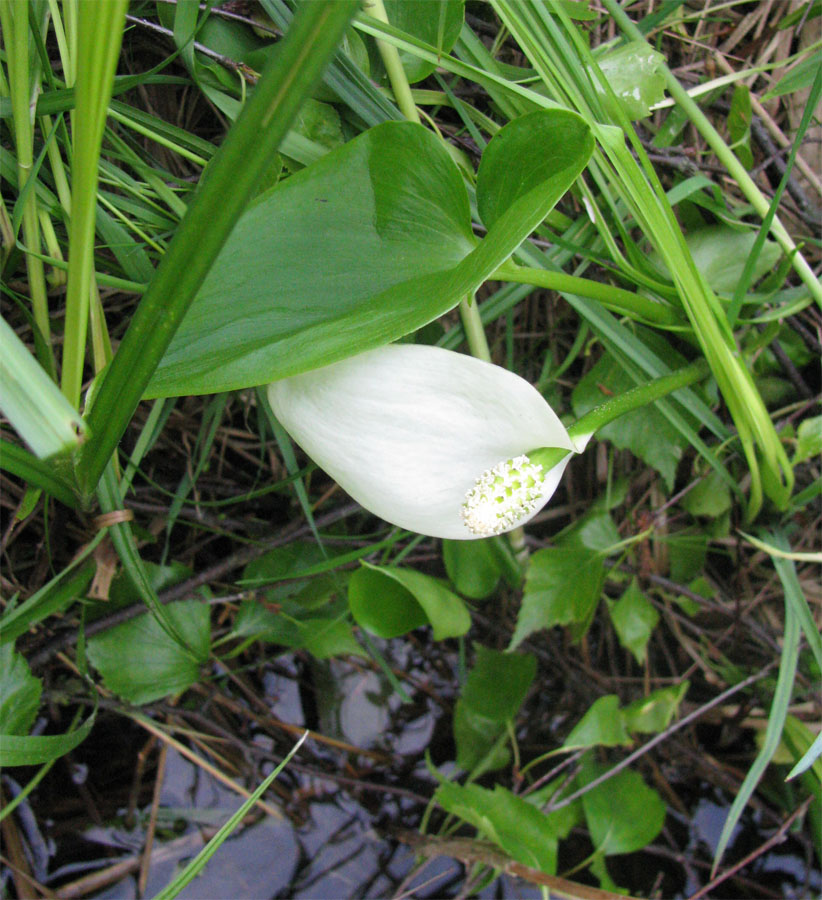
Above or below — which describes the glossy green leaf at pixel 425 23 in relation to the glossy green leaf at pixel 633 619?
above

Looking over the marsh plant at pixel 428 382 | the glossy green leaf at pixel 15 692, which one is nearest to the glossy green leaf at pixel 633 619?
the marsh plant at pixel 428 382

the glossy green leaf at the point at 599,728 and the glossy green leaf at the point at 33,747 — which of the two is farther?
the glossy green leaf at the point at 599,728

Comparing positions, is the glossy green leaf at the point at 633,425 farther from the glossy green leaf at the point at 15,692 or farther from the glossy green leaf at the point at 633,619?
the glossy green leaf at the point at 15,692

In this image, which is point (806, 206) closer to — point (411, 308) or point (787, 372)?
point (787, 372)

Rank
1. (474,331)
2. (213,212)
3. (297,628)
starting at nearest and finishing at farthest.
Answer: (213,212)
(474,331)
(297,628)

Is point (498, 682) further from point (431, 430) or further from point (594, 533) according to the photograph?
point (431, 430)

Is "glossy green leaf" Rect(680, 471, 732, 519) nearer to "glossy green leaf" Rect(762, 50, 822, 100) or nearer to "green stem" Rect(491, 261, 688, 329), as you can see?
"green stem" Rect(491, 261, 688, 329)

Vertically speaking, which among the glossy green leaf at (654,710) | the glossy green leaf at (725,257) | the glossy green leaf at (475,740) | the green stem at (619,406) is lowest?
the glossy green leaf at (475,740)

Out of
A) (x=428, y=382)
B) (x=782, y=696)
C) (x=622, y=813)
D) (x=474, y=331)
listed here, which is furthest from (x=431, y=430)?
(x=622, y=813)
